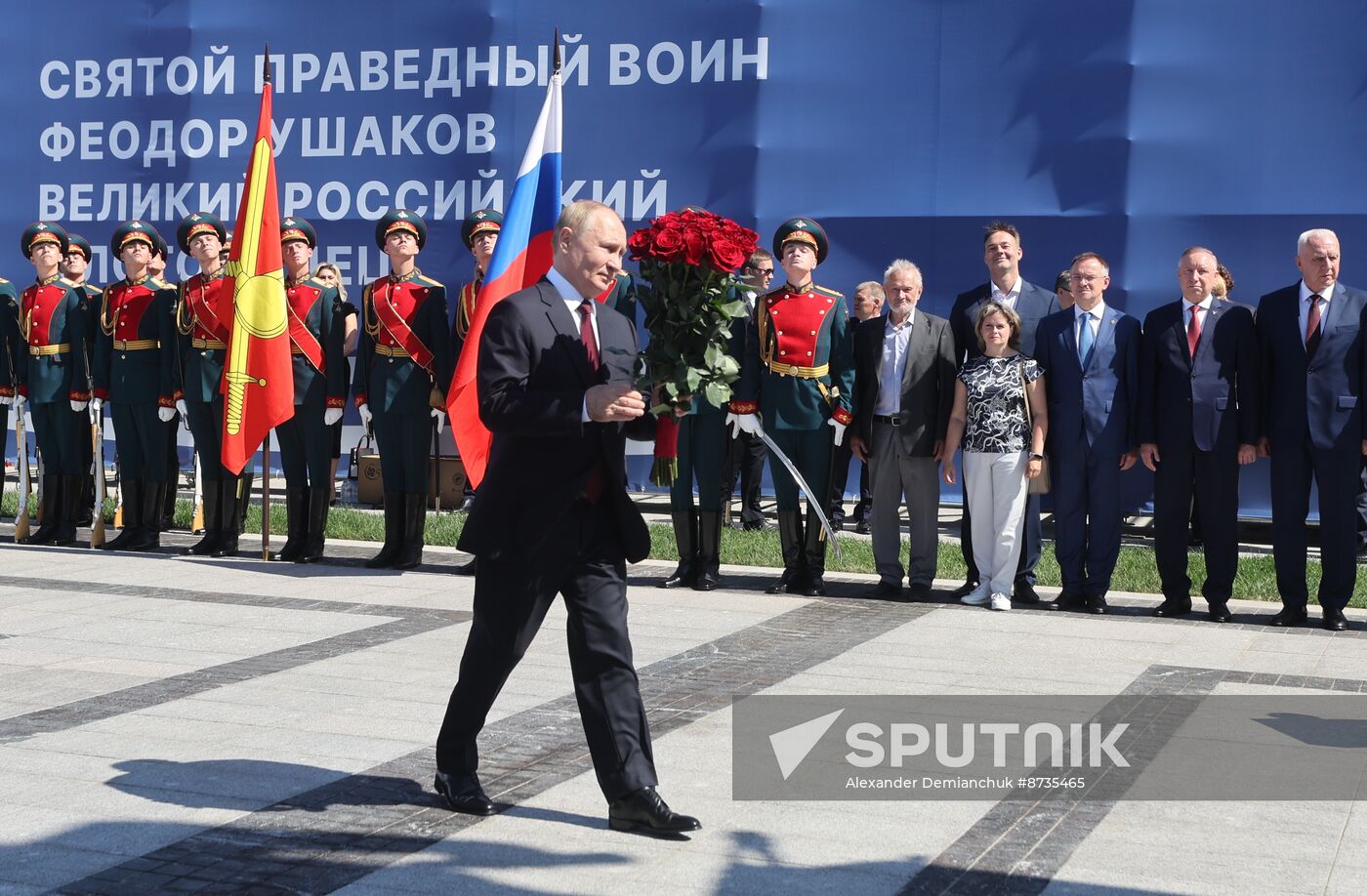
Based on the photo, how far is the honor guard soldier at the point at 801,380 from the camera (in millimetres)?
8664

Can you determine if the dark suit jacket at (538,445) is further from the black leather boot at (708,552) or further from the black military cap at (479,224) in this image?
the black military cap at (479,224)

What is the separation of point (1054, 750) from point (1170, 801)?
610 millimetres

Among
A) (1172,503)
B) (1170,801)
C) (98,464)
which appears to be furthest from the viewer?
(98,464)

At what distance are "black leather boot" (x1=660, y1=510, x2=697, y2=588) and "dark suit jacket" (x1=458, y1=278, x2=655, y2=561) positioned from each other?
462 cm

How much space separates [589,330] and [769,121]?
820 cm

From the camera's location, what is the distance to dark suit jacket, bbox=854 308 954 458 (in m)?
8.60

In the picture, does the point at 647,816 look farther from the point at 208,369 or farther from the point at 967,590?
the point at 208,369

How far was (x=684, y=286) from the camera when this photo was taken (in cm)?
418

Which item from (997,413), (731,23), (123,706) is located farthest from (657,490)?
(123,706)

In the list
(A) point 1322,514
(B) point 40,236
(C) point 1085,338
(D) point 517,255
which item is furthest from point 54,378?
(A) point 1322,514

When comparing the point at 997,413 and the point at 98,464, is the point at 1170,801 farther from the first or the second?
the point at 98,464

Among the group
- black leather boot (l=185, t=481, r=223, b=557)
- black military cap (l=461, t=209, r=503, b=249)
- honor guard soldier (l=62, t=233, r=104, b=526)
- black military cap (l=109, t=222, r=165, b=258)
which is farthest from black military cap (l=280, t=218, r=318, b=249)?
black leather boot (l=185, t=481, r=223, b=557)

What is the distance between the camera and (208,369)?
9.95 meters

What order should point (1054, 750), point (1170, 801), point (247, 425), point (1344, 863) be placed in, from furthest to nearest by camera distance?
point (247, 425), point (1054, 750), point (1170, 801), point (1344, 863)
